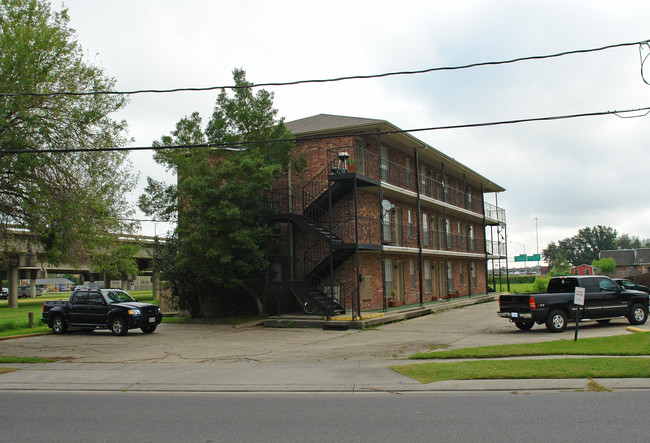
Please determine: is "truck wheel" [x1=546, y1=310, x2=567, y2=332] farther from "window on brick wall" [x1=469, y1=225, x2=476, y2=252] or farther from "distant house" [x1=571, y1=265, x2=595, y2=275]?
"window on brick wall" [x1=469, y1=225, x2=476, y2=252]

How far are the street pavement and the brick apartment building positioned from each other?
3.12 meters

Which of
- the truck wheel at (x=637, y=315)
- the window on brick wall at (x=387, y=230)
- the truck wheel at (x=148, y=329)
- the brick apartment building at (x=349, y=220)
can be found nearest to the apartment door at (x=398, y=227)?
the brick apartment building at (x=349, y=220)

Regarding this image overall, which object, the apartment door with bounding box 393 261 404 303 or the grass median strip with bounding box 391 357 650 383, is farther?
the apartment door with bounding box 393 261 404 303

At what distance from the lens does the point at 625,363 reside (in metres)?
10.1

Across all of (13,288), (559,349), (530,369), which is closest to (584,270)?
(559,349)

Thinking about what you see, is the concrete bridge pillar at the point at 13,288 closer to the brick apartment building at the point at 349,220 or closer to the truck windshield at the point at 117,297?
the truck windshield at the point at 117,297

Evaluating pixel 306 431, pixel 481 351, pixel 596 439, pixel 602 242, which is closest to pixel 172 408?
pixel 306 431

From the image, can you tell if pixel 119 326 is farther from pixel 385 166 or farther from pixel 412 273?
pixel 412 273

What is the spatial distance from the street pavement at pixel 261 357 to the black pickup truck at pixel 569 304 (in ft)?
1.53

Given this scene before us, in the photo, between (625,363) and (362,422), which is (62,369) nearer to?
(362,422)

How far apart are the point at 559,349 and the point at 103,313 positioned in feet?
50.4

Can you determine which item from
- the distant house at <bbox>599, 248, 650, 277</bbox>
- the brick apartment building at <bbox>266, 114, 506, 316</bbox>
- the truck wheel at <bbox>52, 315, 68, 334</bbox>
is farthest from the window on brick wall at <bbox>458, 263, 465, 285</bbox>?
the distant house at <bbox>599, 248, 650, 277</bbox>

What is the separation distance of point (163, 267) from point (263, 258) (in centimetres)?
546

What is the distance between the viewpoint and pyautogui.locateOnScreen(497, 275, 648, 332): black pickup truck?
646 inches
